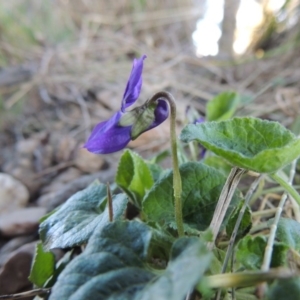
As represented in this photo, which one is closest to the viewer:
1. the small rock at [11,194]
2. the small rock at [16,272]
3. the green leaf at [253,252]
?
the green leaf at [253,252]

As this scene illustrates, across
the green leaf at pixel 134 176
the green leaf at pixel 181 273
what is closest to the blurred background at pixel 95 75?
the green leaf at pixel 134 176

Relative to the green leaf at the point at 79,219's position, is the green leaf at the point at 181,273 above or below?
below

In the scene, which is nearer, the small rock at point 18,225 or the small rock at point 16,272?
the small rock at point 16,272

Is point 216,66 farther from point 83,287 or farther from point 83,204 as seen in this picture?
point 83,287

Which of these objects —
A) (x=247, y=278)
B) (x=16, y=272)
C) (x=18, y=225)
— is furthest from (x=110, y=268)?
(x=18, y=225)

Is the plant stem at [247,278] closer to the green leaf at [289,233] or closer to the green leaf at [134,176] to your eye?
the green leaf at [289,233]

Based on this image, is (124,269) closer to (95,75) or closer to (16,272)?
(16,272)

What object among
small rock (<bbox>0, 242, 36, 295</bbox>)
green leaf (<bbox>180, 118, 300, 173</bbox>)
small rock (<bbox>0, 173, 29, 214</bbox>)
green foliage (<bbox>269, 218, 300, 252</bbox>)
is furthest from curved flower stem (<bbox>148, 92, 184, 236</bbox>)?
small rock (<bbox>0, 173, 29, 214</bbox>)
